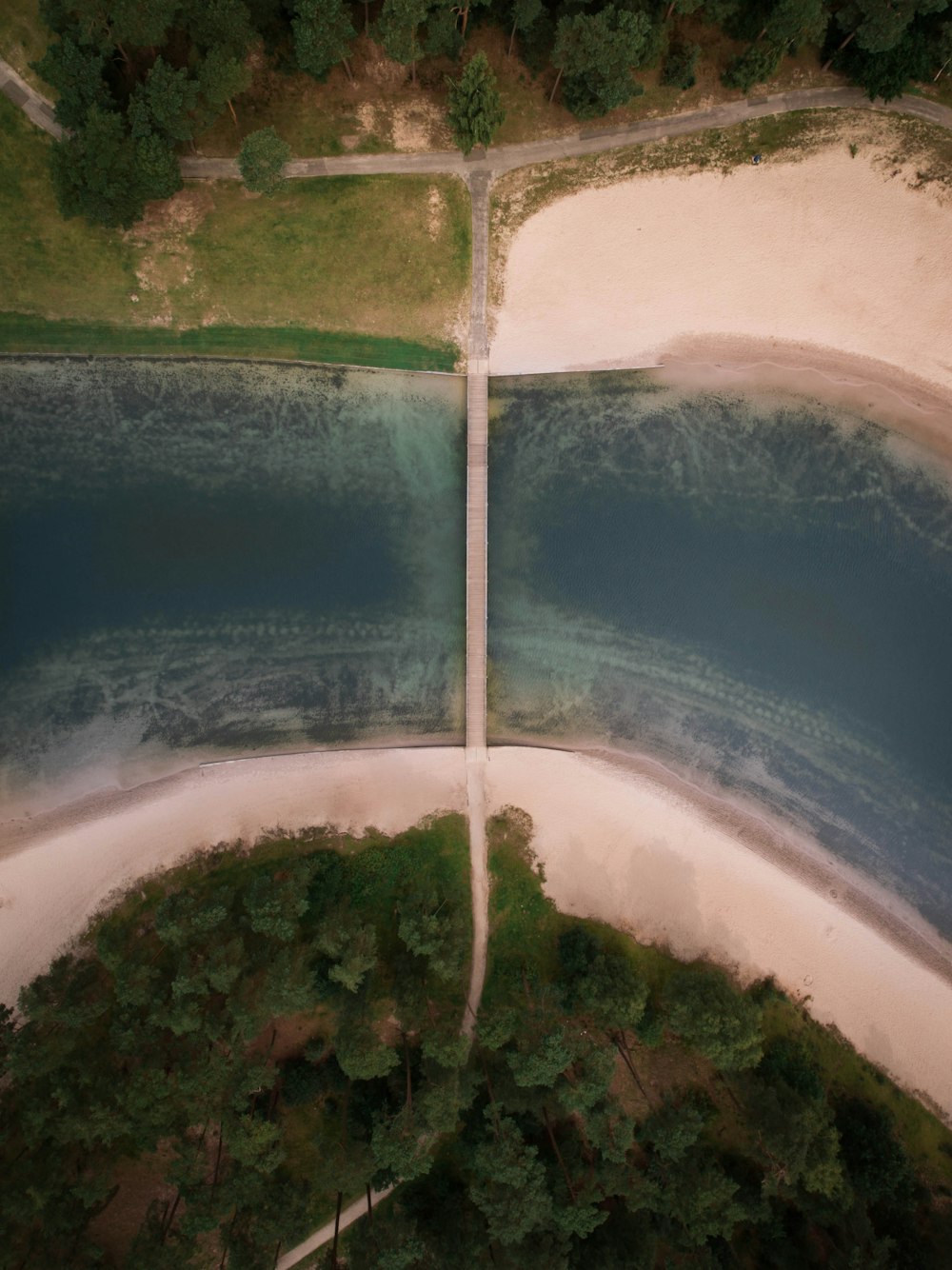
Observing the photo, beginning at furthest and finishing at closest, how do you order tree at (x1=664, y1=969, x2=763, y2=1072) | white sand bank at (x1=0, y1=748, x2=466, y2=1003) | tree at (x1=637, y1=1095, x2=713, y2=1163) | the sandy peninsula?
the sandy peninsula, white sand bank at (x1=0, y1=748, x2=466, y2=1003), tree at (x1=637, y1=1095, x2=713, y2=1163), tree at (x1=664, y1=969, x2=763, y2=1072)

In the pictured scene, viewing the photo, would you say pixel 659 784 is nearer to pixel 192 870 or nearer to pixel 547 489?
pixel 547 489

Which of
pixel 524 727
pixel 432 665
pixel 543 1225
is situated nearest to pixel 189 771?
pixel 432 665

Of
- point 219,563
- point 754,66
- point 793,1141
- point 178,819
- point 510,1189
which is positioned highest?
point 219,563

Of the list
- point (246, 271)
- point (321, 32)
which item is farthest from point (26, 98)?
point (321, 32)

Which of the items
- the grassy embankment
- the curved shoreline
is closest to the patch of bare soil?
the grassy embankment

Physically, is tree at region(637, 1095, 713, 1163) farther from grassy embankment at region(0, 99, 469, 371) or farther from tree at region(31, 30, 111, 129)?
tree at region(31, 30, 111, 129)

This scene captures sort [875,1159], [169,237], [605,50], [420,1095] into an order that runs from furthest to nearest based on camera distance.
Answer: [169,237] < [875,1159] < [420,1095] < [605,50]

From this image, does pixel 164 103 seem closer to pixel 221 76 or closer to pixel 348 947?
pixel 221 76

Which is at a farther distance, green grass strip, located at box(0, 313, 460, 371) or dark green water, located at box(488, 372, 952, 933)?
dark green water, located at box(488, 372, 952, 933)
